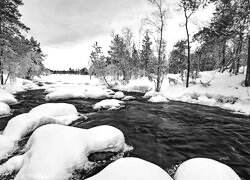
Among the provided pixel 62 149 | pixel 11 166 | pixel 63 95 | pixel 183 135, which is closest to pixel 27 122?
pixel 11 166

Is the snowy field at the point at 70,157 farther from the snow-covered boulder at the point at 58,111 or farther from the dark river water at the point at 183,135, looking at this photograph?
the dark river water at the point at 183,135

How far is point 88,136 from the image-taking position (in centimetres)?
421

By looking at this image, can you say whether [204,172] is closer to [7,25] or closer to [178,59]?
[7,25]

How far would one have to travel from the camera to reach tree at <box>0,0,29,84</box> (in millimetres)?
14930

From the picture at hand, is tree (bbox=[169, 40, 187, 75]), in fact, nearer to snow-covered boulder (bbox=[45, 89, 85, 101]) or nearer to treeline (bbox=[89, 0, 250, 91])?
treeline (bbox=[89, 0, 250, 91])

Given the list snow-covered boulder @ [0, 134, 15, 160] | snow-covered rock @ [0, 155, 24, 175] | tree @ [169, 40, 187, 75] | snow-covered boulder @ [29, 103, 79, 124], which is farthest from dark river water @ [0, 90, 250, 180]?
tree @ [169, 40, 187, 75]

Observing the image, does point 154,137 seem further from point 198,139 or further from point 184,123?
point 184,123

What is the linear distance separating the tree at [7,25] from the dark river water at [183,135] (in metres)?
10.7

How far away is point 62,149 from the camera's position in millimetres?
3551

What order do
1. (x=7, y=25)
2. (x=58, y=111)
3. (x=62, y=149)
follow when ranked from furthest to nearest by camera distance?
(x=7, y=25) < (x=58, y=111) < (x=62, y=149)

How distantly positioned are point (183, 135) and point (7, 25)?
750 inches

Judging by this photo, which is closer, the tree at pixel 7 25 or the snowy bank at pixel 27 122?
the snowy bank at pixel 27 122

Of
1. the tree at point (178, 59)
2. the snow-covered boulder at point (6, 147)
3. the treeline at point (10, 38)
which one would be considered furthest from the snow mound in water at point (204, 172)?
the tree at point (178, 59)

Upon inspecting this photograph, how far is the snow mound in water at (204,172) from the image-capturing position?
9.38ft
